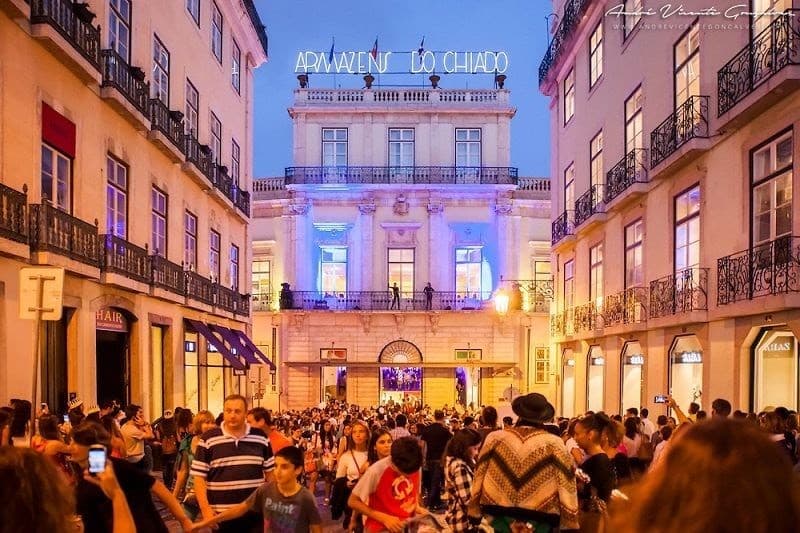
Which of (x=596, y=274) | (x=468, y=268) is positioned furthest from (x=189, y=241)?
(x=468, y=268)

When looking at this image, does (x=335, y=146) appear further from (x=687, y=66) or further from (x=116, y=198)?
(x=687, y=66)

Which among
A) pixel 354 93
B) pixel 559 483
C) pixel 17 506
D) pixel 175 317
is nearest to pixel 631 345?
pixel 175 317

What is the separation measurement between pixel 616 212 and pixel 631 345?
402cm

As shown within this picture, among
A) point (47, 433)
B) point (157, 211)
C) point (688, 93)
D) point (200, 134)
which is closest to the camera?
point (47, 433)

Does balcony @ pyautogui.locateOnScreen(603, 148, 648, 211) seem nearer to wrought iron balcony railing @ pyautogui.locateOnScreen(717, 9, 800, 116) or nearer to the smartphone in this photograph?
wrought iron balcony railing @ pyautogui.locateOnScreen(717, 9, 800, 116)

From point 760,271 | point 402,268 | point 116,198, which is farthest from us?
point 402,268

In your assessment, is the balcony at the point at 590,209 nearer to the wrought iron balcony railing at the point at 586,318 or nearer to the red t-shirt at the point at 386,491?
the wrought iron balcony railing at the point at 586,318

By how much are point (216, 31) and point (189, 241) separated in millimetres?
8043

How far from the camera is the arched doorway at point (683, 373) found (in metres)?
18.7

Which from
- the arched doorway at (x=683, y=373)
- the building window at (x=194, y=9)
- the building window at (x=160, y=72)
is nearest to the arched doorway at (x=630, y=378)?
the arched doorway at (x=683, y=373)

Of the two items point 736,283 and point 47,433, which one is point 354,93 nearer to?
point 736,283

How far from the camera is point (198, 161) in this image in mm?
24875

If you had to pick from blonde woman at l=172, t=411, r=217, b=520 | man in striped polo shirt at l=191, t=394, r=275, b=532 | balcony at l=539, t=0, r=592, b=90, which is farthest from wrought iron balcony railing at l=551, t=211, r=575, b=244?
man in striped polo shirt at l=191, t=394, r=275, b=532

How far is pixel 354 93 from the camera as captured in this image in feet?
143
